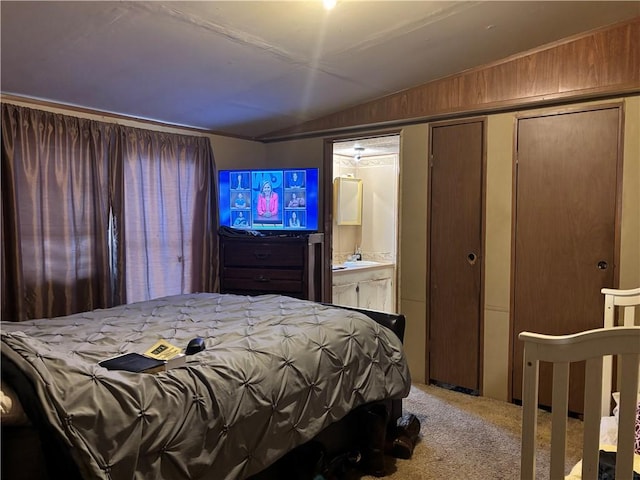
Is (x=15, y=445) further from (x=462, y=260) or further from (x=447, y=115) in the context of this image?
(x=447, y=115)

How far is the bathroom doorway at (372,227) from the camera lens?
16.6 ft

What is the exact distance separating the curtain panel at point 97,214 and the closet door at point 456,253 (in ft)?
6.57

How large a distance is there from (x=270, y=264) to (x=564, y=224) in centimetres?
226

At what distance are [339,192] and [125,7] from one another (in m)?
3.40

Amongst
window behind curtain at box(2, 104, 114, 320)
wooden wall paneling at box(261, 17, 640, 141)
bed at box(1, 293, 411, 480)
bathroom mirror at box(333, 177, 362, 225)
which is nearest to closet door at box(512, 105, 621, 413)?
wooden wall paneling at box(261, 17, 640, 141)

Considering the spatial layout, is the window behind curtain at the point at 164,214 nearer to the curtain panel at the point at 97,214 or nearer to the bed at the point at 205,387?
the curtain panel at the point at 97,214

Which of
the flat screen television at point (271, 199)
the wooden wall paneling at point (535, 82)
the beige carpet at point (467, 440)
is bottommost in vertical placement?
the beige carpet at point (467, 440)

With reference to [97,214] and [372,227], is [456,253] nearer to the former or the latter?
[372,227]

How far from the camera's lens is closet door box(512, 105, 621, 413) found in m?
2.83

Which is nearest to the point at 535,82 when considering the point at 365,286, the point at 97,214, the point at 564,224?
the point at 564,224

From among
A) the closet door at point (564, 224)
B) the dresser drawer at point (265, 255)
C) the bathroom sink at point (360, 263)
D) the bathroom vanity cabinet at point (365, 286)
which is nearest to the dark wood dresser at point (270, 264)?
the dresser drawer at point (265, 255)

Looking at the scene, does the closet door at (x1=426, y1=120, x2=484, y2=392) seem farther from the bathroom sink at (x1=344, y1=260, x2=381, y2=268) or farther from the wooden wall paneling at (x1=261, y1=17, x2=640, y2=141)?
the bathroom sink at (x1=344, y1=260, x2=381, y2=268)

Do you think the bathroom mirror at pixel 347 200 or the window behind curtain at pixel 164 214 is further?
the bathroom mirror at pixel 347 200

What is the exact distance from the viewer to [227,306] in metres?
2.74
